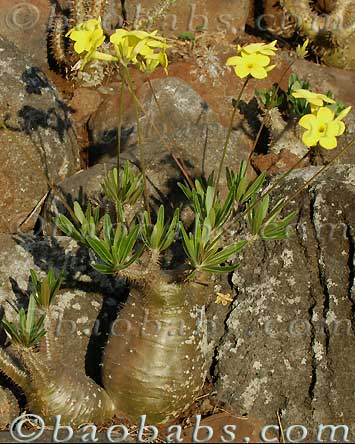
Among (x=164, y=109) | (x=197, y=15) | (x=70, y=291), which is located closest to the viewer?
(x=70, y=291)

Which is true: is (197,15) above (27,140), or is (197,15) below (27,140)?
above

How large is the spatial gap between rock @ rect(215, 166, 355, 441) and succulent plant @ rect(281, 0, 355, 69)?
217 centimetres

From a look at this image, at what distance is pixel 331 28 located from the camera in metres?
5.21

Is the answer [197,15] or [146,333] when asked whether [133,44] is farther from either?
[197,15]

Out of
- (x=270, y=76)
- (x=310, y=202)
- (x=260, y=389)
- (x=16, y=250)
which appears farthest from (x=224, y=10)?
(x=260, y=389)

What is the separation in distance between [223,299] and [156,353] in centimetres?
50

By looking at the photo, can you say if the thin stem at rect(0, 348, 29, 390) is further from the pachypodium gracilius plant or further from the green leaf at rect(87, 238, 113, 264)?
the green leaf at rect(87, 238, 113, 264)

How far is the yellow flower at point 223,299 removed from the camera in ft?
10.7

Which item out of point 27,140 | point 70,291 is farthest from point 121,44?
point 27,140

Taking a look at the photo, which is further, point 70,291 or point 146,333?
point 70,291

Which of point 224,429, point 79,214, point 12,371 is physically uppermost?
point 79,214

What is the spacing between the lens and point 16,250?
3309 mm

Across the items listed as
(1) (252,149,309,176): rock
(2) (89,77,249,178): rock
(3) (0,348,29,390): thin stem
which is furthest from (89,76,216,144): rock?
(3) (0,348,29,390): thin stem

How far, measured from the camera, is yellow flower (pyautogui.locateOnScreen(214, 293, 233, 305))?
128 inches
